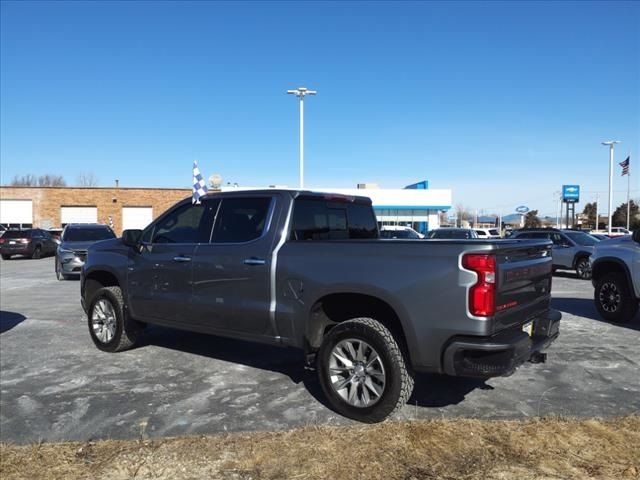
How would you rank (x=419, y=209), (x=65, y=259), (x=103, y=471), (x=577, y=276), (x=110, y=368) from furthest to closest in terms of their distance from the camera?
(x=419, y=209)
(x=577, y=276)
(x=65, y=259)
(x=110, y=368)
(x=103, y=471)

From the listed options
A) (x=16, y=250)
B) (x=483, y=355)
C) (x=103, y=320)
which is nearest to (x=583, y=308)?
(x=483, y=355)

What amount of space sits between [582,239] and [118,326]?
49.4 feet

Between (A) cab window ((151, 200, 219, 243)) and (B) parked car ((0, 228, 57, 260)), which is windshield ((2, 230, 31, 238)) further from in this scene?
(A) cab window ((151, 200, 219, 243))

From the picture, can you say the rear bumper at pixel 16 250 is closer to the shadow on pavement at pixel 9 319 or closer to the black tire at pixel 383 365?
the shadow on pavement at pixel 9 319

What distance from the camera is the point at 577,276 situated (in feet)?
56.5

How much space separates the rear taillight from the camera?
388 cm

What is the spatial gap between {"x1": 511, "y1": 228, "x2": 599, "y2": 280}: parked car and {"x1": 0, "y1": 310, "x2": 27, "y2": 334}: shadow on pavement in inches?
526

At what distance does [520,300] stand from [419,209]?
49.9 metres

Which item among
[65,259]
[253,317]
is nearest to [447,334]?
[253,317]

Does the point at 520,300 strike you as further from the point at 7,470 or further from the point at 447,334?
the point at 7,470

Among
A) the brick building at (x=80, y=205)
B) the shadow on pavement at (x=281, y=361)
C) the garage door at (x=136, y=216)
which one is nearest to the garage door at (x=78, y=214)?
the brick building at (x=80, y=205)

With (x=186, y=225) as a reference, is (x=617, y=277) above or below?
below

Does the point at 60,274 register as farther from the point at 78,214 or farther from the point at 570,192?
the point at 570,192

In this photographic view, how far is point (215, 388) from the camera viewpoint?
542cm
